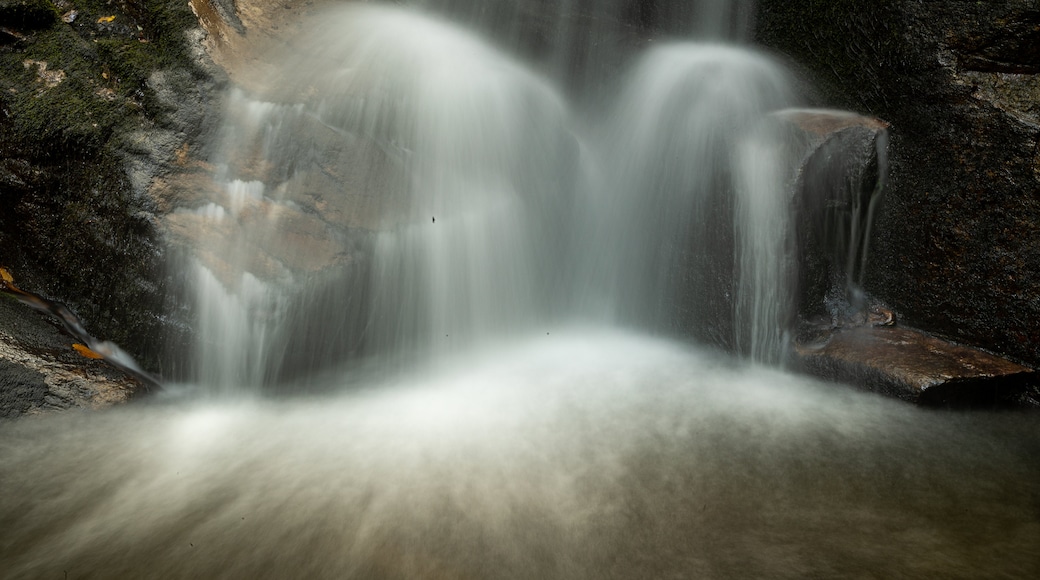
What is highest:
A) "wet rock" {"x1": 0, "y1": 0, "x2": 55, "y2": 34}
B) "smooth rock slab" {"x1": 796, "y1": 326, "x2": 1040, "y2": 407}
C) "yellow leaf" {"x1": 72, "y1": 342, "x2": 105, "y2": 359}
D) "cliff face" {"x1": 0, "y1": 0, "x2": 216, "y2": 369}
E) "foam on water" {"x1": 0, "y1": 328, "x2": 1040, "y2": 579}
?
"wet rock" {"x1": 0, "y1": 0, "x2": 55, "y2": 34}

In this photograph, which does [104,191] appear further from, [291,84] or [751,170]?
[751,170]

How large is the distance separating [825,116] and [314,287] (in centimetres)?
371

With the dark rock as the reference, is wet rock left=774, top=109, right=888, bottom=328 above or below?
below

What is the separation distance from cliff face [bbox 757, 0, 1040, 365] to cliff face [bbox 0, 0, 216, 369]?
473cm

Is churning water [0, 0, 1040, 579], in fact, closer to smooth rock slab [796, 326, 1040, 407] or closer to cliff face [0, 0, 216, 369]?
smooth rock slab [796, 326, 1040, 407]

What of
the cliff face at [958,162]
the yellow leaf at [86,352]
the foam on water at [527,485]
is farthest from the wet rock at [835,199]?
the yellow leaf at [86,352]

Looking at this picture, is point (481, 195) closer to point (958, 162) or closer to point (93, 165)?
point (93, 165)

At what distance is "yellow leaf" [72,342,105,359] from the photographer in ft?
11.9

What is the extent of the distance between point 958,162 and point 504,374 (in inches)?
133

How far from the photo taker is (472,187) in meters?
4.25

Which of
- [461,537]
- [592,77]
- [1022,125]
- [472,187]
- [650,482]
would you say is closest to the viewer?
[461,537]

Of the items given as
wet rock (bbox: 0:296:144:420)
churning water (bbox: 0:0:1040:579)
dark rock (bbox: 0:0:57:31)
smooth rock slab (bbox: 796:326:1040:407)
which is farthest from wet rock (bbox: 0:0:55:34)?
smooth rock slab (bbox: 796:326:1040:407)

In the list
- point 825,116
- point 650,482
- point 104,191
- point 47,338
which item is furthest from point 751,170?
point 47,338

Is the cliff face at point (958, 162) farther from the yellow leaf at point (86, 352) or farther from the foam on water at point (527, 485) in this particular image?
the yellow leaf at point (86, 352)
